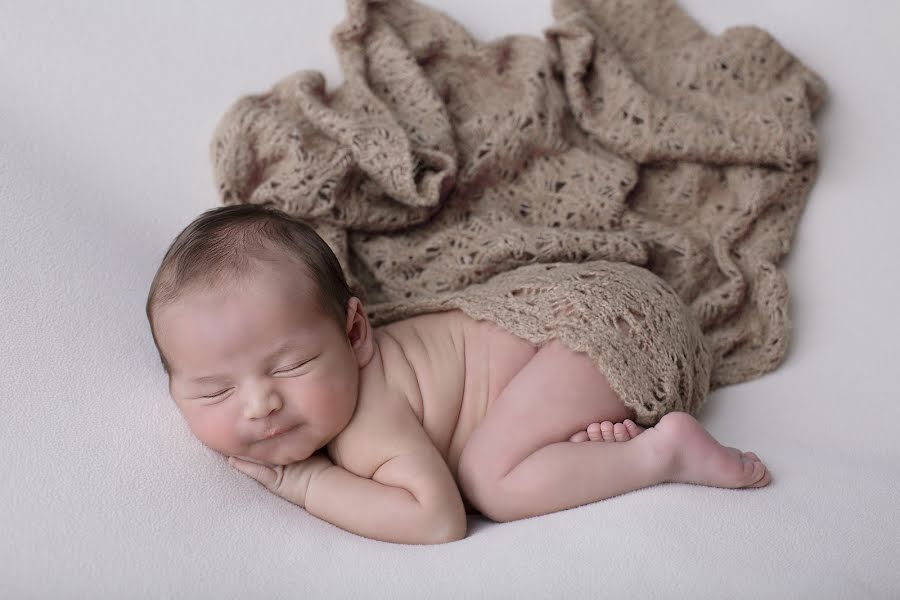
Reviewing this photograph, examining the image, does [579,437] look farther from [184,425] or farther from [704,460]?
[184,425]

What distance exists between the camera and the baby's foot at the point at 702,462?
125 centimetres

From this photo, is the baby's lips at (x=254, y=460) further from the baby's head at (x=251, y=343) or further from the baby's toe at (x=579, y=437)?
the baby's toe at (x=579, y=437)

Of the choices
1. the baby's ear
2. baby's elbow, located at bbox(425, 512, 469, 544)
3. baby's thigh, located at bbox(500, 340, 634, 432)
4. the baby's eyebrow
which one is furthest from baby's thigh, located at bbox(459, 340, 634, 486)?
the baby's eyebrow

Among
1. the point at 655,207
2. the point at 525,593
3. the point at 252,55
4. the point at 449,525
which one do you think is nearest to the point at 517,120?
the point at 655,207

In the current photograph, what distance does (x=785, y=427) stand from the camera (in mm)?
1484

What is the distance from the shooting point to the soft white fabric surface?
1079 mm

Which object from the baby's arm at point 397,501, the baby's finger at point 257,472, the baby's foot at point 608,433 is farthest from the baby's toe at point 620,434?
the baby's finger at point 257,472

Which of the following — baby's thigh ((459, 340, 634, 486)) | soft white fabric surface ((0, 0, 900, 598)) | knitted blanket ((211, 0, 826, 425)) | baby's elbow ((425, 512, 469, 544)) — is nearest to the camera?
soft white fabric surface ((0, 0, 900, 598))

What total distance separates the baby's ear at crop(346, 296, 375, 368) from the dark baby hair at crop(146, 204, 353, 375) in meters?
0.02

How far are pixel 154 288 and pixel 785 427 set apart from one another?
1029mm

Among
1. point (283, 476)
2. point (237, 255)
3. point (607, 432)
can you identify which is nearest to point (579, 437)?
point (607, 432)

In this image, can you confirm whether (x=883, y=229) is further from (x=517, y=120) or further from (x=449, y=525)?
(x=449, y=525)

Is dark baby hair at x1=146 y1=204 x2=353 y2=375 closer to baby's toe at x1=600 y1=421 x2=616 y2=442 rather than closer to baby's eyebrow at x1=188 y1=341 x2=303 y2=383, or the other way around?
baby's eyebrow at x1=188 y1=341 x2=303 y2=383

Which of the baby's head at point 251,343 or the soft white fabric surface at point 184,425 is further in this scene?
the baby's head at point 251,343
